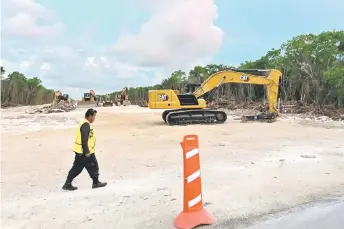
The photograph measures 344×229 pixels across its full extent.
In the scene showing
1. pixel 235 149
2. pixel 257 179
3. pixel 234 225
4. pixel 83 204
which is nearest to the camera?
pixel 234 225

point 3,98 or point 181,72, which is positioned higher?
point 181,72

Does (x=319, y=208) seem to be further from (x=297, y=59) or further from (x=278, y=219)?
(x=297, y=59)

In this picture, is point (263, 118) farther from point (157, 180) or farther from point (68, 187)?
point (68, 187)

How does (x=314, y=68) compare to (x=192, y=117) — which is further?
(x=314, y=68)

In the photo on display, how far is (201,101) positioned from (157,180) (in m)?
13.0

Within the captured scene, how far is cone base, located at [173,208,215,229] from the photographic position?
16.4 ft

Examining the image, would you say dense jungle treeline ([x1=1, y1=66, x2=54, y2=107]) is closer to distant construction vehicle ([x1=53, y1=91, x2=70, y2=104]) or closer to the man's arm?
distant construction vehicle ([x1=53, y1=91, x2=70, y2=104])

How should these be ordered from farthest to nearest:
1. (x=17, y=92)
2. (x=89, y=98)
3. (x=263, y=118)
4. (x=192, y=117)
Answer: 1. (x=17, y=92)
2. (x=89, y=98)
3. (x=263, y=118)
4. (x=192, y=117)

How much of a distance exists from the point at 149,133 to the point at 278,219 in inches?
470

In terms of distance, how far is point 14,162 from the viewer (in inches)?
408

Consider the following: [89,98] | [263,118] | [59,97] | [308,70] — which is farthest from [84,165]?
[89,98]

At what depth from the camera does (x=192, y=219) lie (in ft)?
16.6

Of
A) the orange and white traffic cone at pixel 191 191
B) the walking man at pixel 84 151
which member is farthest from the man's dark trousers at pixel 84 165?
the orange and white traffic cone at pixel 191 191

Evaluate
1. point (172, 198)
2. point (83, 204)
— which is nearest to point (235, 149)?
point (172, 198)
